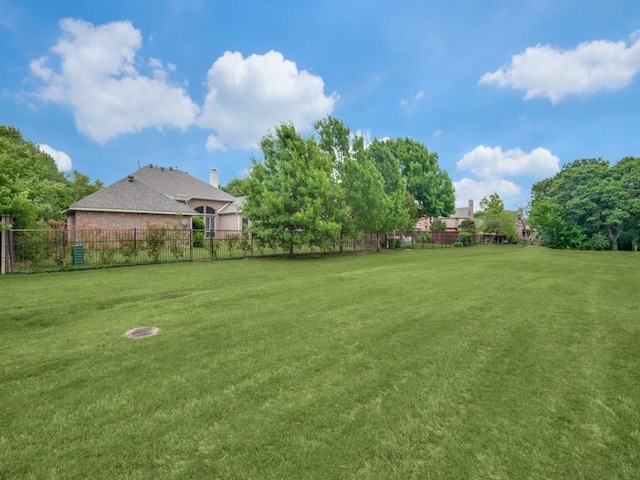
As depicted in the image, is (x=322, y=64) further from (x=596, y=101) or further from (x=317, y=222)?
(x=596, y=101)

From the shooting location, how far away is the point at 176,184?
29594 millimetres

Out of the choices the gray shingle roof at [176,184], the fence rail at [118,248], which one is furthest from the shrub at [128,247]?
the gray shingle roof at [176,184]

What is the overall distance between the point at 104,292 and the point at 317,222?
9784mm

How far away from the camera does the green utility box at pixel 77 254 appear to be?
1168 centimetres

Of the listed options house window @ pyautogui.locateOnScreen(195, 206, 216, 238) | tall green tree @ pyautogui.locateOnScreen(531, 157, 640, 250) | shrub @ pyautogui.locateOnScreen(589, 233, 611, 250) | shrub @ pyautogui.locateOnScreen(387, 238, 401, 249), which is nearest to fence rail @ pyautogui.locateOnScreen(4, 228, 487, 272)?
shrub @ pyautogui.locateOnScreen(387, 238, 401, 249)

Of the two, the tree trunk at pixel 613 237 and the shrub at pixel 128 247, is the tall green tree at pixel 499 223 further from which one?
the shrub at pixel 128 247

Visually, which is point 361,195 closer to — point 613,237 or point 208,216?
point 208,216

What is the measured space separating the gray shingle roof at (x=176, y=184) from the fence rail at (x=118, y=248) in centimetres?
1305

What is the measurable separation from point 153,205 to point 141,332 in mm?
19956

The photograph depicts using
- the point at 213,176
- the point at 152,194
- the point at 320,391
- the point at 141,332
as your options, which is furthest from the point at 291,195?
the point at 213,176

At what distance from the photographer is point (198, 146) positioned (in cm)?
2362

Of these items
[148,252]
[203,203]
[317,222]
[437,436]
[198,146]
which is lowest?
[437,436]

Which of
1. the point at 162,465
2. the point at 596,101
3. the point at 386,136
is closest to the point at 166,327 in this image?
the point at 162,465

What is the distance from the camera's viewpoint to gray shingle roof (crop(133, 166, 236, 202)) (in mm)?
28328
